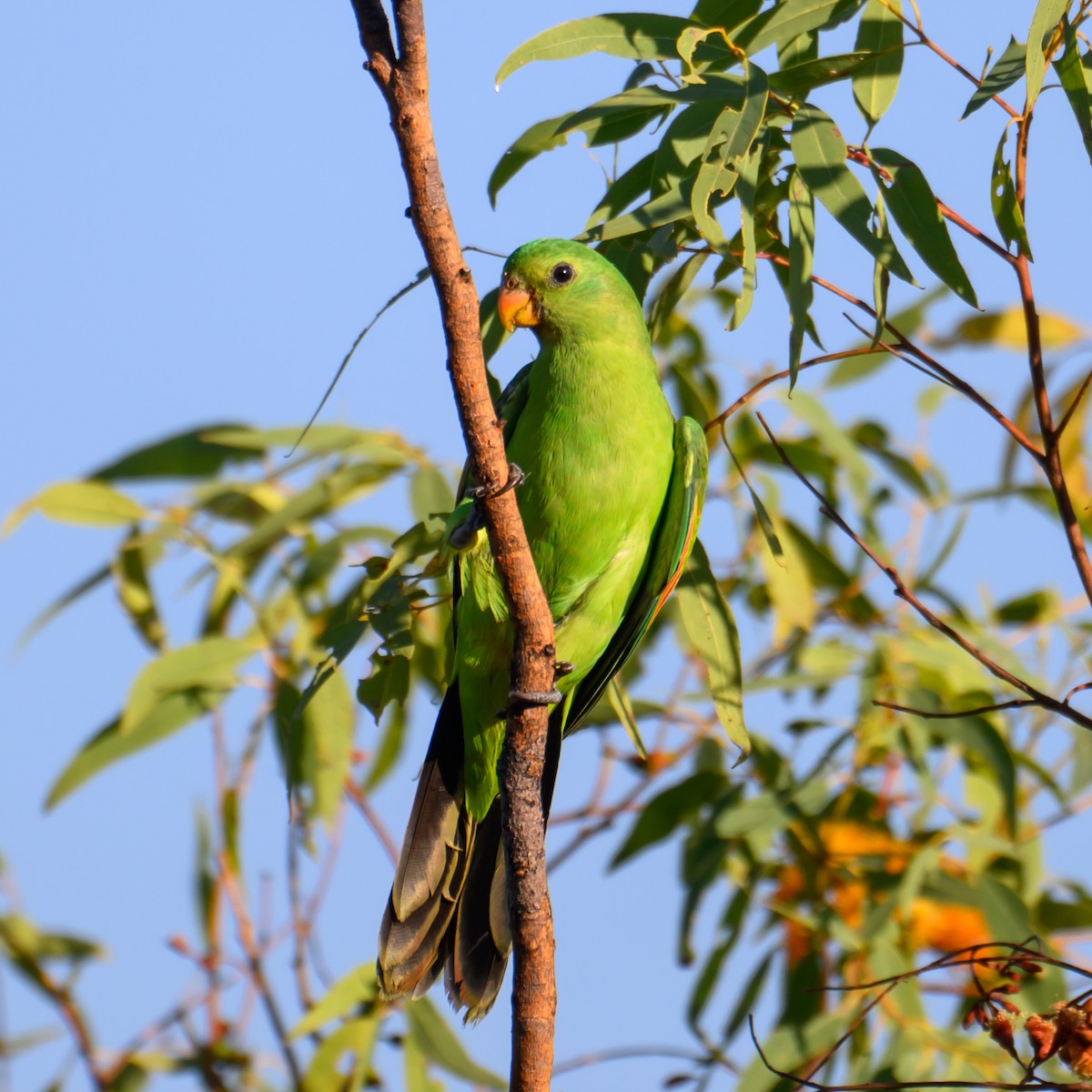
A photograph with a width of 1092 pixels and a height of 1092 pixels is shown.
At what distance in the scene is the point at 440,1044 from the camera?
3.31 metres

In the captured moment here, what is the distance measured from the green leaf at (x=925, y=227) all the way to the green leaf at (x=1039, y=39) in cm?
23

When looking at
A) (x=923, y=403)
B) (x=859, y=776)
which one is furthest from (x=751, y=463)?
(x=859, y=776)

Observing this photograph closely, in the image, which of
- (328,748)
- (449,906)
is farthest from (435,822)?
(328,748)

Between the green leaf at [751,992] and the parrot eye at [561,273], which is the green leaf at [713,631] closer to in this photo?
the parrot eye at [561,273]

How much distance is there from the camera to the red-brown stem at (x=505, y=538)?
1790 millimetres

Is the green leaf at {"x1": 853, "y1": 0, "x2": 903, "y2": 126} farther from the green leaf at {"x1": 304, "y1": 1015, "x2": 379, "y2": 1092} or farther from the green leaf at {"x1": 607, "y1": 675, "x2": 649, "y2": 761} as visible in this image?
the green leaf at {"x1": 304, "y1": 1015, "x2": 379, "y2": 1092}

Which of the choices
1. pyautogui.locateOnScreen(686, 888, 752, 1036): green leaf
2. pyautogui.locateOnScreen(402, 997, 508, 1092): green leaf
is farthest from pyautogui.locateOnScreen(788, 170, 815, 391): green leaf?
pyautogui.locateOnScreen(402, 997, 508, 1092): green leaf

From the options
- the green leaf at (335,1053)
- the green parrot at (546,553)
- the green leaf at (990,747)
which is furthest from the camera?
the green leaf at (335,1053)

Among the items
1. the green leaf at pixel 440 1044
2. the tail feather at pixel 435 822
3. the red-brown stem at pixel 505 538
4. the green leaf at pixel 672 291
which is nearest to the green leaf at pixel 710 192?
the red-brown stem at pixel 505 538

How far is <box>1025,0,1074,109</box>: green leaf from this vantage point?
200 centimetres

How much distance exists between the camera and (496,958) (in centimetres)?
275

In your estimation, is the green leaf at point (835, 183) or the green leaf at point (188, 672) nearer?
the green leaf at point (835, 183)

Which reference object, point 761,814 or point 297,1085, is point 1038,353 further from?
point 297,1085

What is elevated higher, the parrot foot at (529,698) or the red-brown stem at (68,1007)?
the parrot foot at (529,698)
